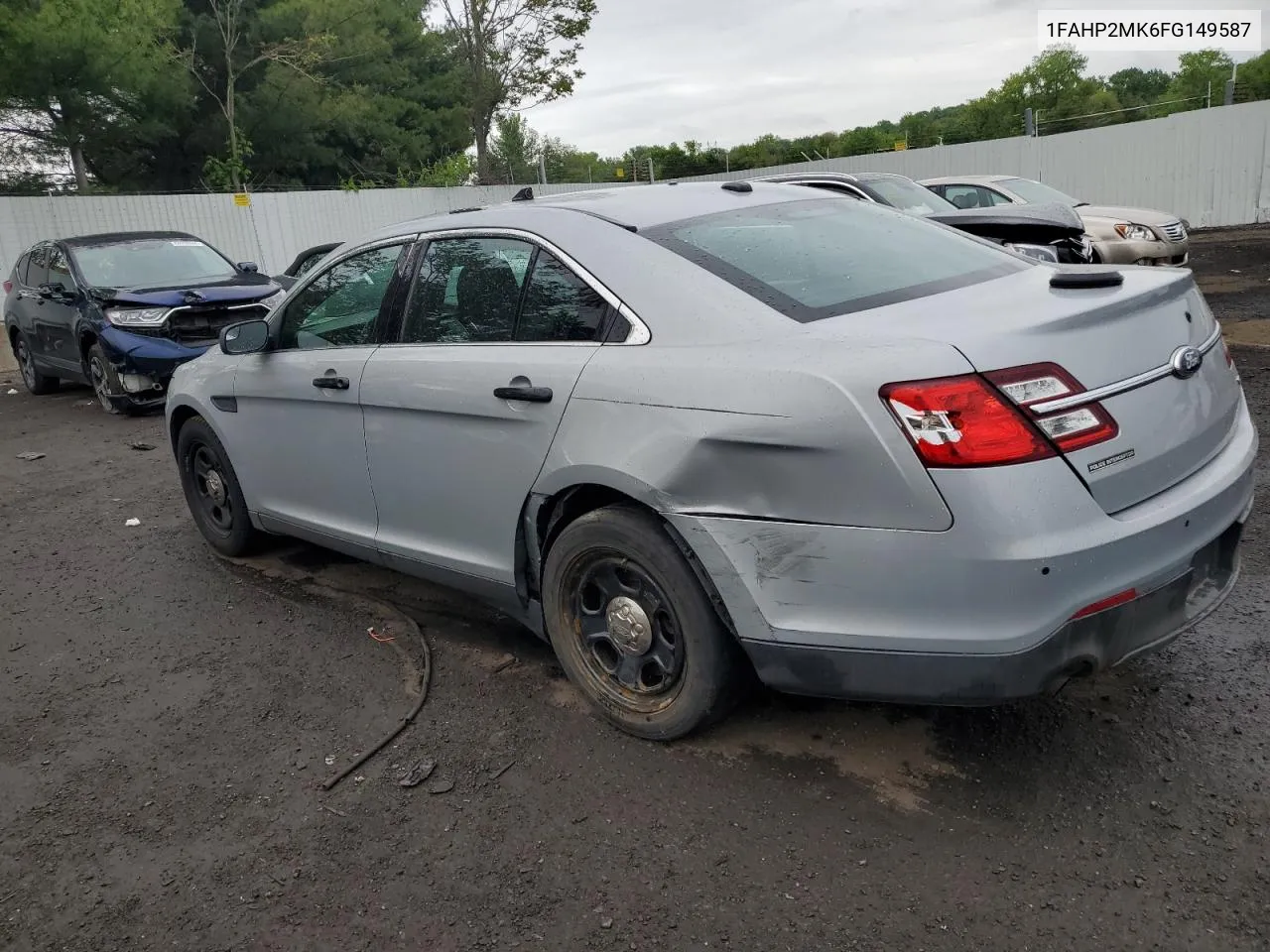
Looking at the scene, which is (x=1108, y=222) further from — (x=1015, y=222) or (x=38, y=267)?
(x=38, y=267)

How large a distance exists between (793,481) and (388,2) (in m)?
33.6

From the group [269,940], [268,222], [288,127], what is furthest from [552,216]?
[288,127]

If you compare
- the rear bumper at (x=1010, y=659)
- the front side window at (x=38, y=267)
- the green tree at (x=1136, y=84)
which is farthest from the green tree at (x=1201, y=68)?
the rear bumper at (x=1010, y=659)

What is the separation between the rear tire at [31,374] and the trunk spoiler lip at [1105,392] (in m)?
11.9

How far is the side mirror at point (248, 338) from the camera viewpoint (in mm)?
4516

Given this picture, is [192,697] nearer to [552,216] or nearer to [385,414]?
[385,414]

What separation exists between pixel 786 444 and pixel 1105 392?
812 mm

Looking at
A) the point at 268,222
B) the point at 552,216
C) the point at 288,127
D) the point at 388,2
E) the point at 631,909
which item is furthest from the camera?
the point at 388,2

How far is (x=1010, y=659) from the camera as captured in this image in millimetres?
2455

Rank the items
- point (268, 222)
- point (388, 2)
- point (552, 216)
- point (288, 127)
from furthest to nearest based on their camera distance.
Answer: point (388, 2), point (288, 127), point (268, 222), point (552, 216)

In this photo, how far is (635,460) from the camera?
2.90 metres

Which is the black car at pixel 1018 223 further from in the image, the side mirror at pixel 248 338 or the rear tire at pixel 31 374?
the rear tire at pixel 31 374

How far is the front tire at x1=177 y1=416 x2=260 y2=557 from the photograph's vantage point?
201 inches

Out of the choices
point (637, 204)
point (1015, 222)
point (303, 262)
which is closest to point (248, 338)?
point (637, 204)
